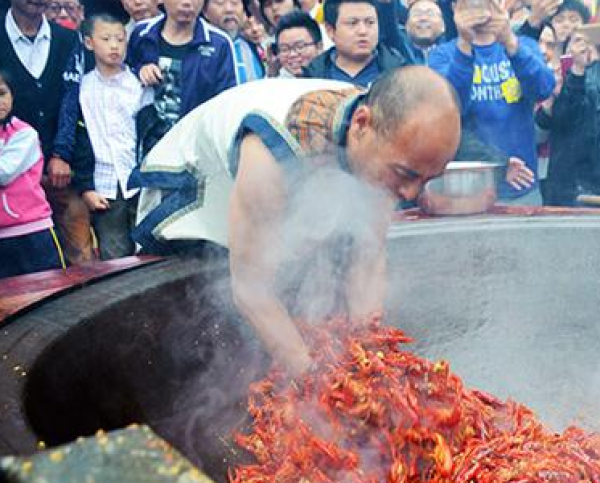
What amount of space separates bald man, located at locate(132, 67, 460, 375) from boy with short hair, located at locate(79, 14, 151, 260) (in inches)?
64.9

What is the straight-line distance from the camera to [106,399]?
2.25 meters

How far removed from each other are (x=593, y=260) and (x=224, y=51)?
8.62 feet

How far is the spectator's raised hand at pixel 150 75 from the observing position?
439 cm

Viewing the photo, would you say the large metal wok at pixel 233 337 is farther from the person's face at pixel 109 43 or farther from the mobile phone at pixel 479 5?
the person's face at pixel 109 43

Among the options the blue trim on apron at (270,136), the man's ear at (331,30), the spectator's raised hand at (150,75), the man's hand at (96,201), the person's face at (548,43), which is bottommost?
the man's hand at (96,201)

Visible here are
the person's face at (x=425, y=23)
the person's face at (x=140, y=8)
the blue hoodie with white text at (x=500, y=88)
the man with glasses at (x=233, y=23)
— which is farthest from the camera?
the person's face at (x=425, y=23)

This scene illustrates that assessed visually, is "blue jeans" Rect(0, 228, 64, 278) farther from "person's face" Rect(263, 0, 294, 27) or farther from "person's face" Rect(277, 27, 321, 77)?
"person's face" Rect(263, 0, 294, 27)

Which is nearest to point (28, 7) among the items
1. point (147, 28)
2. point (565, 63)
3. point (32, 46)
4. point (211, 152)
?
point (32, 46)

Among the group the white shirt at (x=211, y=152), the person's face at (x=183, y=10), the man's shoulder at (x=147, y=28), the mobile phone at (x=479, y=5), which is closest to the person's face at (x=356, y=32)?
the mobile phone at (x=479, y=5)

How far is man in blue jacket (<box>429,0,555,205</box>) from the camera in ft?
14.9

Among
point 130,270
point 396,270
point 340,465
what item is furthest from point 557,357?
point 130,270

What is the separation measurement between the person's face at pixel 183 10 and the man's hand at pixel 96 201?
1.22 m

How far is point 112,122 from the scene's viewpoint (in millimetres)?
4469

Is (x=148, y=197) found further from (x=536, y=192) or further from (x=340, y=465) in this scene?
(x=536, y=192)
